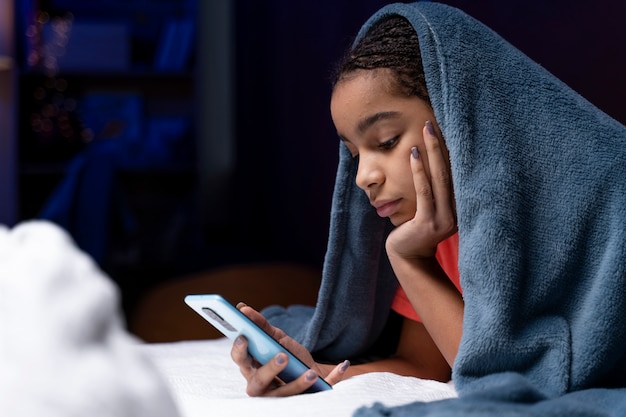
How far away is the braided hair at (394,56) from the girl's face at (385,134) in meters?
0.01

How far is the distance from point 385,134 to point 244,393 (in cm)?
38

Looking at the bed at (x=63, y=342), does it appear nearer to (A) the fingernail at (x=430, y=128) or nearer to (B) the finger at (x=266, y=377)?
(B) the finger at (x=266, y=377)

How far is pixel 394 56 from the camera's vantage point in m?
1.05

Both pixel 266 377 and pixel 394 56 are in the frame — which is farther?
pixel 394 56

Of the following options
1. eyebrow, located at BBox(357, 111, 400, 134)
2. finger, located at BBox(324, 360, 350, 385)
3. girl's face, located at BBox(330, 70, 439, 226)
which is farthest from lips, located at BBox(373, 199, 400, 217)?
finger, located at BBox(324, 360, 350, 385)

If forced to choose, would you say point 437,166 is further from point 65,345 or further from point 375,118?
point 65,345

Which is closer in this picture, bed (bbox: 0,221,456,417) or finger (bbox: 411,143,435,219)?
bed (bbox: 0,221,456,417)

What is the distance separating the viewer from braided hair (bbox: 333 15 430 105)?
3.37ft

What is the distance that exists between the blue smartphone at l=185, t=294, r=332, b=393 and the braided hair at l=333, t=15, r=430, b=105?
36cm

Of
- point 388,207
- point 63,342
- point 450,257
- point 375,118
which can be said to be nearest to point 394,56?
point 375,118

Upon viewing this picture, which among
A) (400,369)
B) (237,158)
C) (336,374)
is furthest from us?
(237,158)

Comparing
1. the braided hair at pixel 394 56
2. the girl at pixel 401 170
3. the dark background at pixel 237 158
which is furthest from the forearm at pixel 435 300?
the dark background at pixel 237 158

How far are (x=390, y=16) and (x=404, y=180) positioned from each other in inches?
9.8

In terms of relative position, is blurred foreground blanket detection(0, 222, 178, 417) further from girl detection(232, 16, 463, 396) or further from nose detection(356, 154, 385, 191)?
nose detection(356, 154, 385, 191)
